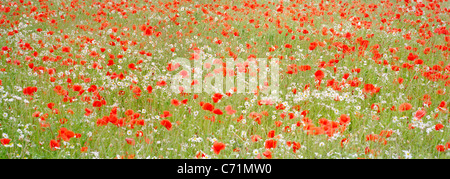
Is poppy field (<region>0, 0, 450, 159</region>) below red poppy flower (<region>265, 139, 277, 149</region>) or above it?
above

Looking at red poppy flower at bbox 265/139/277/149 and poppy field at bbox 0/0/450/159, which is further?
poppy field at bbox 0/0/450/159

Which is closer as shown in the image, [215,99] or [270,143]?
[270,143]

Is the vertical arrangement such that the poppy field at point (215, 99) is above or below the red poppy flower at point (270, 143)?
above

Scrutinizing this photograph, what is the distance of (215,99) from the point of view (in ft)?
10.4

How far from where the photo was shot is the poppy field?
2980mm

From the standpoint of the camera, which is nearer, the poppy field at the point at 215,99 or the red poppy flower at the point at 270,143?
the red poppy flower at the point at 270,143

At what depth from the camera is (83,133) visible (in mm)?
3293

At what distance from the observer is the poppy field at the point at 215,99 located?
2.98 meters

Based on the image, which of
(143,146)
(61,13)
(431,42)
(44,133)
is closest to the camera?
(143,146)
